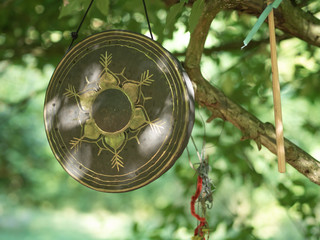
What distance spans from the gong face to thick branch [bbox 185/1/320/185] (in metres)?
0.40

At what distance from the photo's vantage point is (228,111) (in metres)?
1.92

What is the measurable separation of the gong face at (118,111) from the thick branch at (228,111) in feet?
1.32

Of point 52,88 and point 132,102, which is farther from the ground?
point 52,88

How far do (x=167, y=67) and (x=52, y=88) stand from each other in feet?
1.58

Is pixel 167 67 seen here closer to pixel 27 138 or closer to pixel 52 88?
pixel 52 88

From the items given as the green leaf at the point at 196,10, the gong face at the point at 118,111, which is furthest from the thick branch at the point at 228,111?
the gong face at the point at 118,111

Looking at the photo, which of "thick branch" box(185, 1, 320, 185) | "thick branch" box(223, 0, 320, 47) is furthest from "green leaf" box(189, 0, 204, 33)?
"thick branch" box(223, 0, 320, 47)

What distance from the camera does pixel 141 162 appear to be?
1.54 meters

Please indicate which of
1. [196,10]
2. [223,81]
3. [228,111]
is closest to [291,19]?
[228,111]

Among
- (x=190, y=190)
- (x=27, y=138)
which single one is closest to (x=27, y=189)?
(x=27, y=138)

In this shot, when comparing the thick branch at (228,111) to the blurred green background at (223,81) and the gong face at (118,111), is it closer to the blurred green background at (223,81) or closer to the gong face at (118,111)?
the blurred green background at (223,81)

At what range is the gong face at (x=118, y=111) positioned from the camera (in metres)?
1.51

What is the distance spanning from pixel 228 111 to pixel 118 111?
1.89 feet

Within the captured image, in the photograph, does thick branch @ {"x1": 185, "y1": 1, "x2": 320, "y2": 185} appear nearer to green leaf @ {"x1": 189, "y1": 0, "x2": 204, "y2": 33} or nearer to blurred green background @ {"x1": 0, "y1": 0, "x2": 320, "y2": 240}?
blurred green background @ {"x1": 0, "y1": 0, "x2": 320, "y2": 240}
